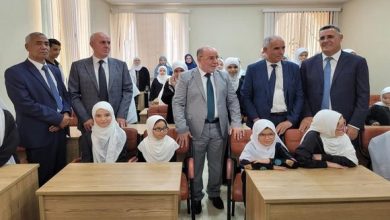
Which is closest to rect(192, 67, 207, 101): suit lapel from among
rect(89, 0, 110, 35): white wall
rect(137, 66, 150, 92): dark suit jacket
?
rect(89, 0, 110, 35): white wall

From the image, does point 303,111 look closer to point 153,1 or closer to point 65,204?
point 65,204

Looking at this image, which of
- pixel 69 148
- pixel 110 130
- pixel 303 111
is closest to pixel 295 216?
pixel 303 111

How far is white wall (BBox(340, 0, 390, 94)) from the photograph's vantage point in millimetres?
6715

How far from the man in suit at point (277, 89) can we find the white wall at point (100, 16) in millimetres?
5101

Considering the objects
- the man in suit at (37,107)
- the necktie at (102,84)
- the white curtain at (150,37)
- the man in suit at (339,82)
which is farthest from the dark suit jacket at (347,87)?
the white curtain at (150,37)

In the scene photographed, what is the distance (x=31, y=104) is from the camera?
2.72 m

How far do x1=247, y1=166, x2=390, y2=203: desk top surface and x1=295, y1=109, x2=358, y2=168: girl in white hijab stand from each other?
0.09 meters

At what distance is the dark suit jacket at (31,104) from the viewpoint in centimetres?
273

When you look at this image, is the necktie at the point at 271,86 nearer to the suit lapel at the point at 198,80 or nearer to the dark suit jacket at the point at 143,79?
the suit lapel at the point at 198,80

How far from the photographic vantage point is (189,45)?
28.8ft

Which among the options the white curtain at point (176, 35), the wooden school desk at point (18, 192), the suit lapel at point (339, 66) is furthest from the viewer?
the white curtain at point (176, 35)

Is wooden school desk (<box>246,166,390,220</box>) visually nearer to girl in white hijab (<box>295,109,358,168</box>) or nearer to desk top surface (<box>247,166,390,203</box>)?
desk top surface (<box>247,166,390,203</box>)

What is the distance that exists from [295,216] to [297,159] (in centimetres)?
65

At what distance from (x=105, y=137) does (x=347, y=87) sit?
2068 millimetres
